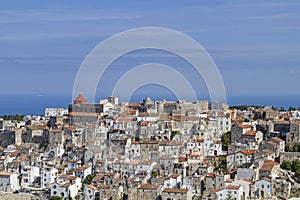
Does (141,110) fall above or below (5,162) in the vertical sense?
above

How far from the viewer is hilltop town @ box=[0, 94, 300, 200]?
1739 cm

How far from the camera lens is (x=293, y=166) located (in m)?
18.6

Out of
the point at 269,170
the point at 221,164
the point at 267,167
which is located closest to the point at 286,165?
the point at 267,167

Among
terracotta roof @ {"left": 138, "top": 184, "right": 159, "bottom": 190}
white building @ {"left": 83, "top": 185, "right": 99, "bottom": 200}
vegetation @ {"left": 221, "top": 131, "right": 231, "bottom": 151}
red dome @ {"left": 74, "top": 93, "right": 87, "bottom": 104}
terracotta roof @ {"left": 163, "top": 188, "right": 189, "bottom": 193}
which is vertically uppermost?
red dome @ {"left": 74, "top": 93, "right": 87, "bottom": 104}

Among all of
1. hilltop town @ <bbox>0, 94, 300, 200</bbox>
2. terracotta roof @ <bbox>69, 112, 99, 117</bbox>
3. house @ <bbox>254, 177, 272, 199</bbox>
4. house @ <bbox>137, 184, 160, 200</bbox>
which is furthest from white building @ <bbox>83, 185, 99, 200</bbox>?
terracotta roof @ <bbox>69, 112, 99, 117</bbox>

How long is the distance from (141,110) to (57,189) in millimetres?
9518

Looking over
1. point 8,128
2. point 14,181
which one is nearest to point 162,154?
point 14,181

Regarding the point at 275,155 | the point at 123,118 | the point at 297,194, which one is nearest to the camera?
the point at 297,194

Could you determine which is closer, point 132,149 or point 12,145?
point 132,149

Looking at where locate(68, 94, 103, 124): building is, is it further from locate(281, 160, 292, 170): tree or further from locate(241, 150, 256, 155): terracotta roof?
locate(281, 160, 292, 170): tree

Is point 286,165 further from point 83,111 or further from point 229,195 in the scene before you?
point 83,111

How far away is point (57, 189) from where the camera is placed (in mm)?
18062

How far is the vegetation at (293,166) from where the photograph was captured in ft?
60.4

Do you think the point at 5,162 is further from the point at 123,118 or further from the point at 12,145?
the point at 123,118
